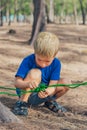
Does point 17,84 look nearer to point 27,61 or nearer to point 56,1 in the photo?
point 27,61

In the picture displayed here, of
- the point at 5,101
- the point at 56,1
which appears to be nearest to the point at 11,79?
the point at 5,101

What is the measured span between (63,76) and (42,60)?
150 inches

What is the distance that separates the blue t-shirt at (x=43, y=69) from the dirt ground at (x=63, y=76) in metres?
0.44

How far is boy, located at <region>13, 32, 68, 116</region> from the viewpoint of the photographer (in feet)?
12.7

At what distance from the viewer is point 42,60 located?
3.99m

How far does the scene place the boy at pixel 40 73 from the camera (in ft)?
12.7

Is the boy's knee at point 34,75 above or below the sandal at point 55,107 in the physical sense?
above

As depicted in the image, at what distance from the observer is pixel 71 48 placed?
12.5 m

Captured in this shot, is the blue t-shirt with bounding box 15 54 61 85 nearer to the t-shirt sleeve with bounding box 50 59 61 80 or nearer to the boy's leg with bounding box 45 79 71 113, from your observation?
the t-shirt sleeve with bounding box 50 59 61 80

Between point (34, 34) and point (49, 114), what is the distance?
8561mm

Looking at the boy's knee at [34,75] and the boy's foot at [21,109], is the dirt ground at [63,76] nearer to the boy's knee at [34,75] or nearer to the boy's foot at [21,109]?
the boy's foot at [21,109]

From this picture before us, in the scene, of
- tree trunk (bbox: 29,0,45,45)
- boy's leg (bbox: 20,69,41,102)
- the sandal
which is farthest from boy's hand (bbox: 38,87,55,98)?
tree trunk (bbox: 29,0,45,45)

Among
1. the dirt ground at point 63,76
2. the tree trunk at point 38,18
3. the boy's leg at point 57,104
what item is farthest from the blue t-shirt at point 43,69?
the tree trunk at point 38,18

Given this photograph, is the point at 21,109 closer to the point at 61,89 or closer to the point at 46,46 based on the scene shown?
the point at 61,89
